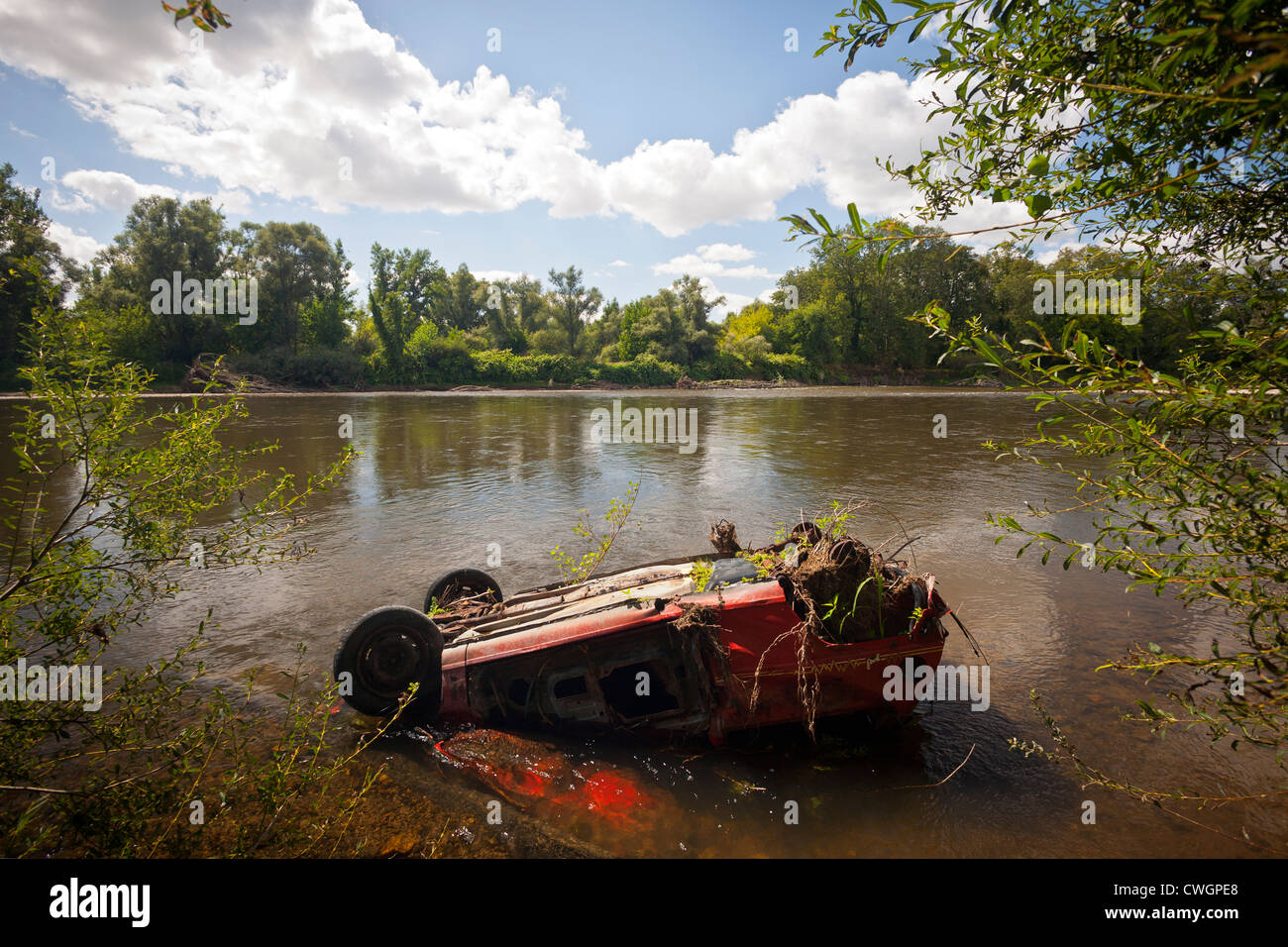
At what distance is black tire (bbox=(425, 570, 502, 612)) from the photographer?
7.52 meters

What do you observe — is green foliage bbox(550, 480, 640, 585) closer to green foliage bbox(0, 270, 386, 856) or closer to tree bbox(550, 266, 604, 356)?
green foliage bbox(0, 270, 386, 856)

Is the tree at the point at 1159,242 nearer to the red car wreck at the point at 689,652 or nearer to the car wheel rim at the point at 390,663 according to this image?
the red car wreck at the point at 689,652

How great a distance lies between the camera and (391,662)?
18.8ft

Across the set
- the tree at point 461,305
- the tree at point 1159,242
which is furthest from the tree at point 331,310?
the tree at point 1159,242

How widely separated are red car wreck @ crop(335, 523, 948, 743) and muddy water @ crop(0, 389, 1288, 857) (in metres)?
0.50

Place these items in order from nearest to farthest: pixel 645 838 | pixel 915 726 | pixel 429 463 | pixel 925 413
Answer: pixel 645 838
pixel 915 726
pixel 429 463
pixel 925 413

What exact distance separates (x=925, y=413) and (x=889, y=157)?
121ft

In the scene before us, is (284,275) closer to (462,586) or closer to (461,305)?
(461,305)

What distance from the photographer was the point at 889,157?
339cm

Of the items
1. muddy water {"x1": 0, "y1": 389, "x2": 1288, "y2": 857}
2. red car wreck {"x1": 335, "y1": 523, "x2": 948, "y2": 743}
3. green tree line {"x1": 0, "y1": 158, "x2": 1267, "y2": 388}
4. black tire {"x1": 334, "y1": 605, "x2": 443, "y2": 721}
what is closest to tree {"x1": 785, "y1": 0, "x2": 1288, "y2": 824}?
red car wreck {"x1": 335, "y1": 523, "x2": 948, "y2": 743}

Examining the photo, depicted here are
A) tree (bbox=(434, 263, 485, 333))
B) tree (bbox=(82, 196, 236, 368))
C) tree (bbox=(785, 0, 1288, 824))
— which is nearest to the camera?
tree (bbox=(785, 0, 1288, 824))

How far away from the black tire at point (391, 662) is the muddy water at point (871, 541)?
48 cm
